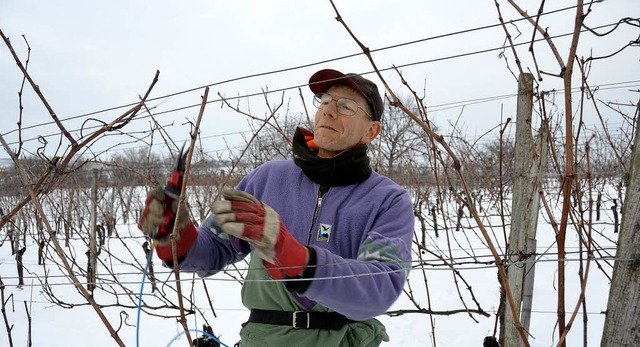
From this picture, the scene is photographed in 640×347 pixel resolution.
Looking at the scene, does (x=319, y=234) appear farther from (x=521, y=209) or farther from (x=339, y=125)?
(x=521, y=209)

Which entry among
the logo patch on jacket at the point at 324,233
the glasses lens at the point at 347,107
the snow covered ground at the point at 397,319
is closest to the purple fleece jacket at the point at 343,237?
the logo patch on jacket at the point at 324,233

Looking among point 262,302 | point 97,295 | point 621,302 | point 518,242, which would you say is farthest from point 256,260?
point 97,295

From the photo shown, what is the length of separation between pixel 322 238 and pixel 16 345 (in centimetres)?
497

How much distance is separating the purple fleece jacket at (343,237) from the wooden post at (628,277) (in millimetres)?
434

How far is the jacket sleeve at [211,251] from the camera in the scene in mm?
1295

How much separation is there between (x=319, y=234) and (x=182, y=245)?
1.34ft

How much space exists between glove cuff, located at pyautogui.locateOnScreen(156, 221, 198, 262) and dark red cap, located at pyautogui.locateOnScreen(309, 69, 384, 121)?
0.62m

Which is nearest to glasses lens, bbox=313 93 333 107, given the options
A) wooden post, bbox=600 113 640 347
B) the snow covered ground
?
wooden post, bbox=600 113 640 347

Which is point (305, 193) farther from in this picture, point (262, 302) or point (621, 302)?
point (621, 302)

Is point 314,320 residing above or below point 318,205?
below

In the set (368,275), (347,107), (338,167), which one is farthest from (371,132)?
(368,275)

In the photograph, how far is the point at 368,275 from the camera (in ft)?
3.33

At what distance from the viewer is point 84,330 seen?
5.05 metres

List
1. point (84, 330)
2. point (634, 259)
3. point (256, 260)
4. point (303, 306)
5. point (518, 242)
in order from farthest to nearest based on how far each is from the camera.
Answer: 1. point (84, 330)
2. point (518, 242)
3. point (256, 260)
4. point (303, 306)
5. point (634, 259)
